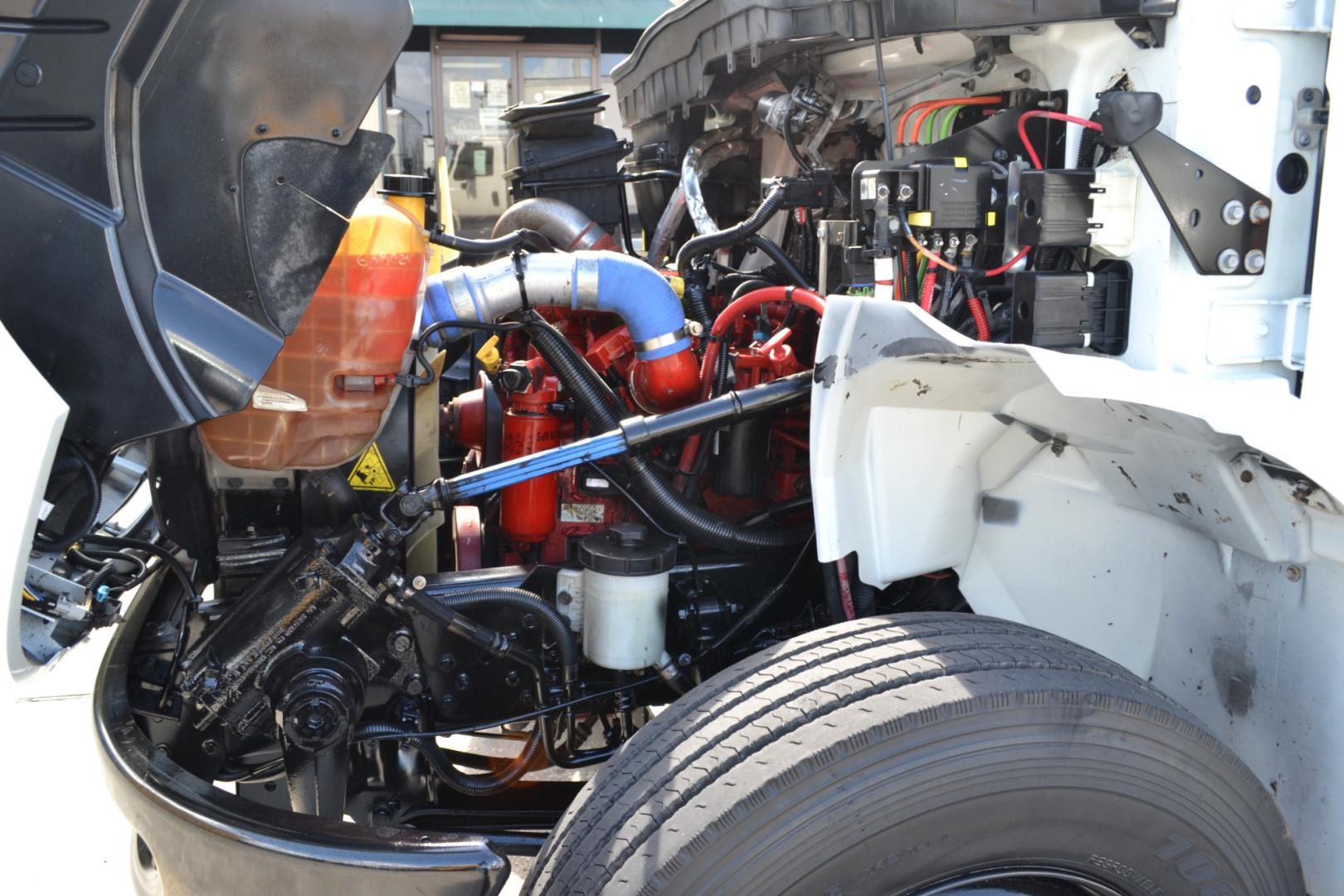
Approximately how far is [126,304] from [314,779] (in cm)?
91

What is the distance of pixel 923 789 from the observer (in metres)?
1.47

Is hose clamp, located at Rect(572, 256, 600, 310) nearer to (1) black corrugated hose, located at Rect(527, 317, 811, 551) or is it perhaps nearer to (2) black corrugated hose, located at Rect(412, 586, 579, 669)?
(1) black corrugated hose, located at Rect(527, 317, 811, 551)

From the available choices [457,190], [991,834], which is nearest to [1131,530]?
[991,834]

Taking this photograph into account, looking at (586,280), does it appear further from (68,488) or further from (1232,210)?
(1232,210)

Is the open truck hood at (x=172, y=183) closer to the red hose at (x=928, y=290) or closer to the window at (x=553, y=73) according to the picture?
the red hose at (x=928, y=290)

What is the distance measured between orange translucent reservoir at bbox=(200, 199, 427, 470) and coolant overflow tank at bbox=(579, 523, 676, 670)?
0.53 m

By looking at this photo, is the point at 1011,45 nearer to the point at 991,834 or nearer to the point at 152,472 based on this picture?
the point at 991,834

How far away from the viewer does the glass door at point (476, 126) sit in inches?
484

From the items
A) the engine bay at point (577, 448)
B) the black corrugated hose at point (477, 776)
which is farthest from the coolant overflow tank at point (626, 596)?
the black corrugated hose at point (477, 776)

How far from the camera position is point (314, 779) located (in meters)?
2.00

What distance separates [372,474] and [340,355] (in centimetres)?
36

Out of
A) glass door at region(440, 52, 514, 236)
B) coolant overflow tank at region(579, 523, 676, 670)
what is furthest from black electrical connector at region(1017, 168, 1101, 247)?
glass door at region(440, 52, 514, 236)

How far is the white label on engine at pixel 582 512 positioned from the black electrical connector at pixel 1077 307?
3.43 ft

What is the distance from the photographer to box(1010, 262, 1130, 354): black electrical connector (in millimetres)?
1769
